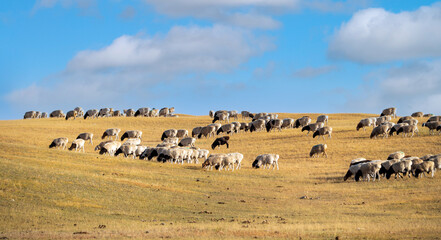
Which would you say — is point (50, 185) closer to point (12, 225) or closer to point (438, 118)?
point (12, 225)

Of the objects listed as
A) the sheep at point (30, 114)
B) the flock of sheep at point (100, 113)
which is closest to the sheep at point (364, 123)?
the flock of sheep at point (100, 113)

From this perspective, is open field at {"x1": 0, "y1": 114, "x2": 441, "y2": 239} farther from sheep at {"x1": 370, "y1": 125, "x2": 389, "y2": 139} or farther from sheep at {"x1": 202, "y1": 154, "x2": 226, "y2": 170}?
sheep at {"x1": 370, "y1": 125, "x2": 389, "y2": 139}

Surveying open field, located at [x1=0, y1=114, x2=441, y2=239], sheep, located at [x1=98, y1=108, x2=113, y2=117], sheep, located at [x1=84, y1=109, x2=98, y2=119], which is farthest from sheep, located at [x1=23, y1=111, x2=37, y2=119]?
open field, located at [x1=0, y1=114, x2=441, y2=239]

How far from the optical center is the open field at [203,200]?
1888 cm

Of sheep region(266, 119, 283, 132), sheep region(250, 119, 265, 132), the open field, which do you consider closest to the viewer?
the open field

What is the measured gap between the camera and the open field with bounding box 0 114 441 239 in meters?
18.9

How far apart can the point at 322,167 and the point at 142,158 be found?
54.4ft

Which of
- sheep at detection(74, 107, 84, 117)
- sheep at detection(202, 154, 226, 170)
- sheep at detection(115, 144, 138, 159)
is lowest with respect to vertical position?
sheep at detection(202, 154, 226, 170)

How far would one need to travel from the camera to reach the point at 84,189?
27266mm

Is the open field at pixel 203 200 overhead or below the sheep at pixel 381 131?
below

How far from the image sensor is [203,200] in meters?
28.8

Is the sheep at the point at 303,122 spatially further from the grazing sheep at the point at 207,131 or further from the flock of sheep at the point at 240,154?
the grazing sheep at the point at 207,131

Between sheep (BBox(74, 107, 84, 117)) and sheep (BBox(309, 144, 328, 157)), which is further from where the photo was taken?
sheep (BBox(74, 107, 84, 117))

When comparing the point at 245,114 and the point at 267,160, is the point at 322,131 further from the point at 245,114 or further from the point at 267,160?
the point at 245,114
